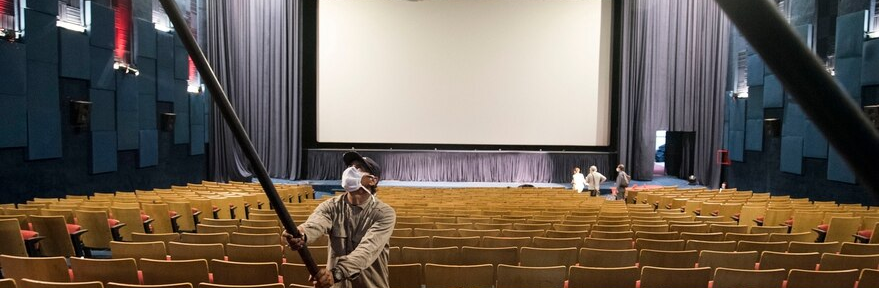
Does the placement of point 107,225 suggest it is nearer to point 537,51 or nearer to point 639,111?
point 537,51

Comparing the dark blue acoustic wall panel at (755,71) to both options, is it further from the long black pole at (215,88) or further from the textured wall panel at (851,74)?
the long black pole at (215,88)

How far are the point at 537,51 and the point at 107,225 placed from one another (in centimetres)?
1542

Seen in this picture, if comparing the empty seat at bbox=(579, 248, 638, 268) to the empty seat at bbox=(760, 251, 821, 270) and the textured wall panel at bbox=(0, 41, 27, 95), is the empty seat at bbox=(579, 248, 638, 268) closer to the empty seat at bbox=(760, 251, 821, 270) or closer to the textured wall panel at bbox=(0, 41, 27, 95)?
the empty seat at bbox=(760, 251, 821, 270)

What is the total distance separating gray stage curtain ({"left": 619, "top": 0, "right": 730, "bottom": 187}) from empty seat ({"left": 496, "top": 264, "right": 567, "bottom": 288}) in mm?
16195

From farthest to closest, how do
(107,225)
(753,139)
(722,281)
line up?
(753,139) → (107,225) → (722,281)

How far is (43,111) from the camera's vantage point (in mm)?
10727

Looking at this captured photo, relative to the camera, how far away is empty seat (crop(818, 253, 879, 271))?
4.42 meters

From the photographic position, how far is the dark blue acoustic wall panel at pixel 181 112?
15.1 m

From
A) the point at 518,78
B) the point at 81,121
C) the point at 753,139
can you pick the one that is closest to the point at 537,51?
the point at 518,78

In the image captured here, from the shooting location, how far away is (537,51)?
19188 mm

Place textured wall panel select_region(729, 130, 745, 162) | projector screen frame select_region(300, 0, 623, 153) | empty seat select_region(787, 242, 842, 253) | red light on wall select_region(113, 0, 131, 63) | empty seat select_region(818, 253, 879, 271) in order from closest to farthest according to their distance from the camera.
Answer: empty seat select_region(818, 253, 879, 271)
empty seat select_region(787, 242, 842, 253)
red light on wall select_region(113, 0, 131, 63)
textured wall panel select_region(729, 130, 745, 162)
projector screen frame select_region(300, 0, 623, 153)

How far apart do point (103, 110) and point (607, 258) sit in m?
12.1

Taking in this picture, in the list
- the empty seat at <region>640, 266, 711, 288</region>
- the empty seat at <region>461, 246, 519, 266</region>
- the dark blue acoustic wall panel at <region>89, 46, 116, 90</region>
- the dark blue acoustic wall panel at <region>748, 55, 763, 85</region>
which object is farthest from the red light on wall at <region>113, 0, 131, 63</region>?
the dark blue acoustic wall panel at <region>748, 55, 763, 85</region>

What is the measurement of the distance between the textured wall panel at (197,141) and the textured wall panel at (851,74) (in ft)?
54.0
